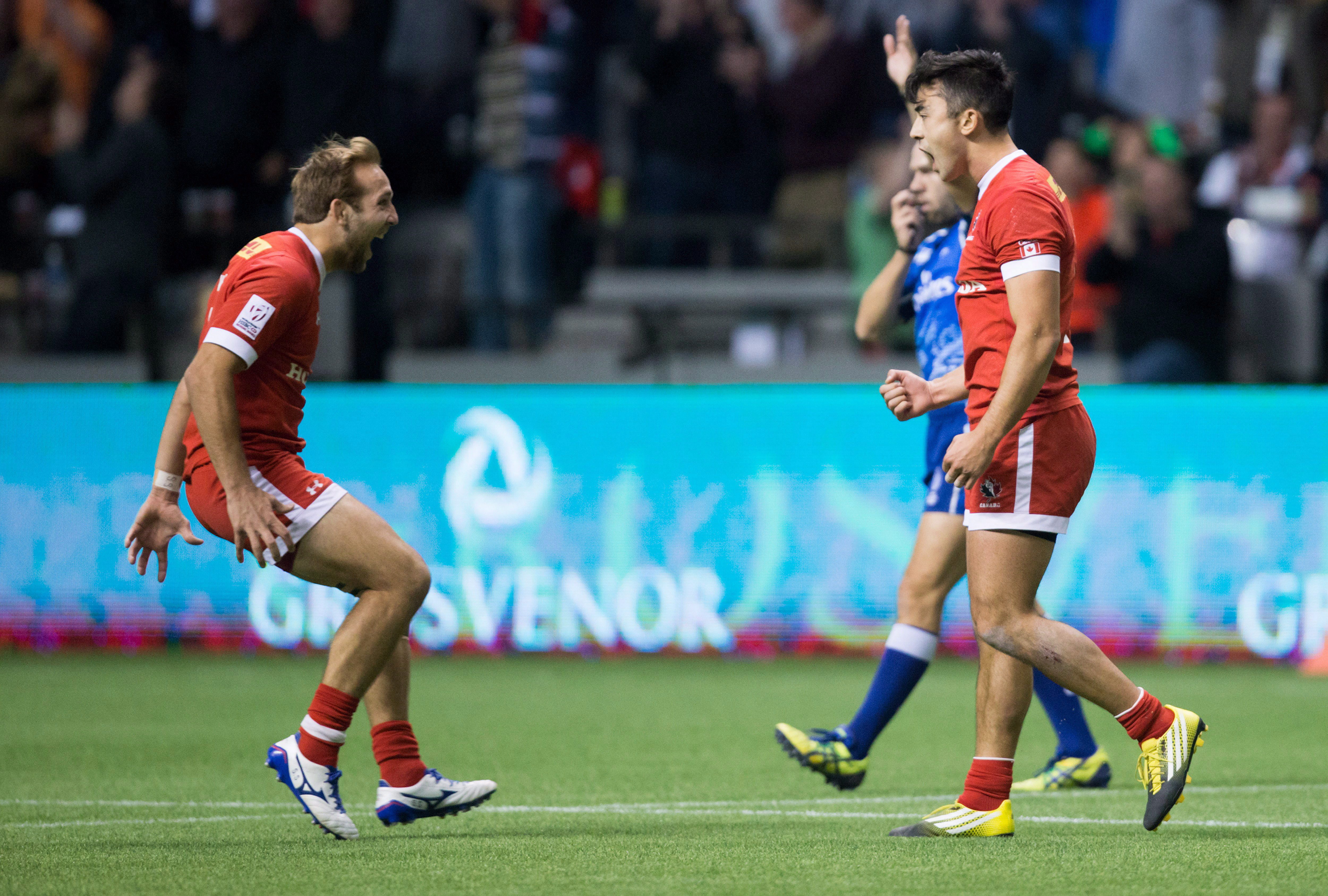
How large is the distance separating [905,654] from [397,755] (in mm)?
1926

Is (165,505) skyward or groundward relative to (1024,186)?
groundward

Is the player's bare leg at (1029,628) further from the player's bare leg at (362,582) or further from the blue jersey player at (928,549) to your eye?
the player's bare leg at (362,582)

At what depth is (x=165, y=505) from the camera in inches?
217

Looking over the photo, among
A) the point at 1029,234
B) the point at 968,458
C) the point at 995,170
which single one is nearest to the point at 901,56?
the point at 995,170

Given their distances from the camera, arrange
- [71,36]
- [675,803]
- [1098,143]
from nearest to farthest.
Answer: [675,803] < [1098,143] < [71,36]

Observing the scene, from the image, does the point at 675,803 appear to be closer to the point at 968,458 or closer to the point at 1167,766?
the point at 1167,766

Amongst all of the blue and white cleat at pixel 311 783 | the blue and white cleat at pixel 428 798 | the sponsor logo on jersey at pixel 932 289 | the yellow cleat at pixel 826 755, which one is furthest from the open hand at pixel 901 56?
the blue and white cleat at pixel 311 783

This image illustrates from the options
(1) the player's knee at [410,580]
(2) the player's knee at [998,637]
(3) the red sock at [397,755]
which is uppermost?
(1) the player's knee at [410,580]

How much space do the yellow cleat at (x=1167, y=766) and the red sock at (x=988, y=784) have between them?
1.31 feet

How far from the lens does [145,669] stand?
34.2 ft

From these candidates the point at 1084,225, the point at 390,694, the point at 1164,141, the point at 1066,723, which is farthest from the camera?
the point at 1084,225

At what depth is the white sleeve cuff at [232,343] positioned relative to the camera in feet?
16.8

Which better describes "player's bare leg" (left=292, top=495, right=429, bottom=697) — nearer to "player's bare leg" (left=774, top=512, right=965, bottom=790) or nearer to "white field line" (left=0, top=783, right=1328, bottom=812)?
"white field line" (left=0, top=783, right=1328, bottom=812)

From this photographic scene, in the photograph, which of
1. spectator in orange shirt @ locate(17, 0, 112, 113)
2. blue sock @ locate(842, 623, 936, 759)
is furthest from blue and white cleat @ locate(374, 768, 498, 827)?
spectator in orange shirt @ locate(17, 0, 112, 113)
